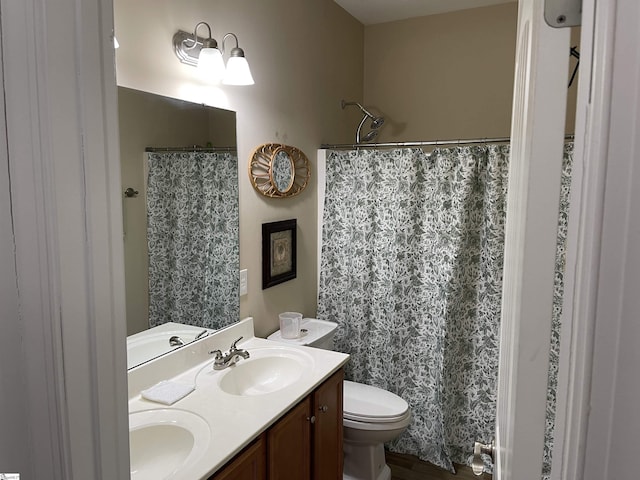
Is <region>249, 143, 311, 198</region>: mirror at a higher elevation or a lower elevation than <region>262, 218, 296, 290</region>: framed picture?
higher

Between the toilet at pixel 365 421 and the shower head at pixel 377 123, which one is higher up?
the shower head at pixel 377 123

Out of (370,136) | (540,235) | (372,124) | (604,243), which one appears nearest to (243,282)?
(370,136)

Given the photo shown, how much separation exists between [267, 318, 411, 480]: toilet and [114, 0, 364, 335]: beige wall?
0.86ft

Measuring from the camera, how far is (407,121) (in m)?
3.35

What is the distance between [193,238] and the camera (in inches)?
77.5

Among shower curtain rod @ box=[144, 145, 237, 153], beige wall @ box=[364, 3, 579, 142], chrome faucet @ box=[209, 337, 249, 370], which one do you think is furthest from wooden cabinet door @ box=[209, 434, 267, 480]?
beige wall @ box=[364, 3, 579, 142]

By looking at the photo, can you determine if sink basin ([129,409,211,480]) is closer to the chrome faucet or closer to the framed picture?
the chrome faucet

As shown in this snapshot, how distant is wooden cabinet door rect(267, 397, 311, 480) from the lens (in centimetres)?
160

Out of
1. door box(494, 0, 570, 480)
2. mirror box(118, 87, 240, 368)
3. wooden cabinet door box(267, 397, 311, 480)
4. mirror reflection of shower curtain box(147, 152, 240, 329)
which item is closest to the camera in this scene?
door box(494, 0, 570, 480)

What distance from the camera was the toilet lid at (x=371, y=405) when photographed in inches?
92.3

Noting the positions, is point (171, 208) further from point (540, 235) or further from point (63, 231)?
point (540, 235)

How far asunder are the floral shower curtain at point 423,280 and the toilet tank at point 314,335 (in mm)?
227

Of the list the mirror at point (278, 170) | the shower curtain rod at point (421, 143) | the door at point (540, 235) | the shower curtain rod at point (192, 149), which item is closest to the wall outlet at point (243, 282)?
the mirror at point (278, 170)

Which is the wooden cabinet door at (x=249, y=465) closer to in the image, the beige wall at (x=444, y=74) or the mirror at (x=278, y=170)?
the mirror at (x=278, y=170)
